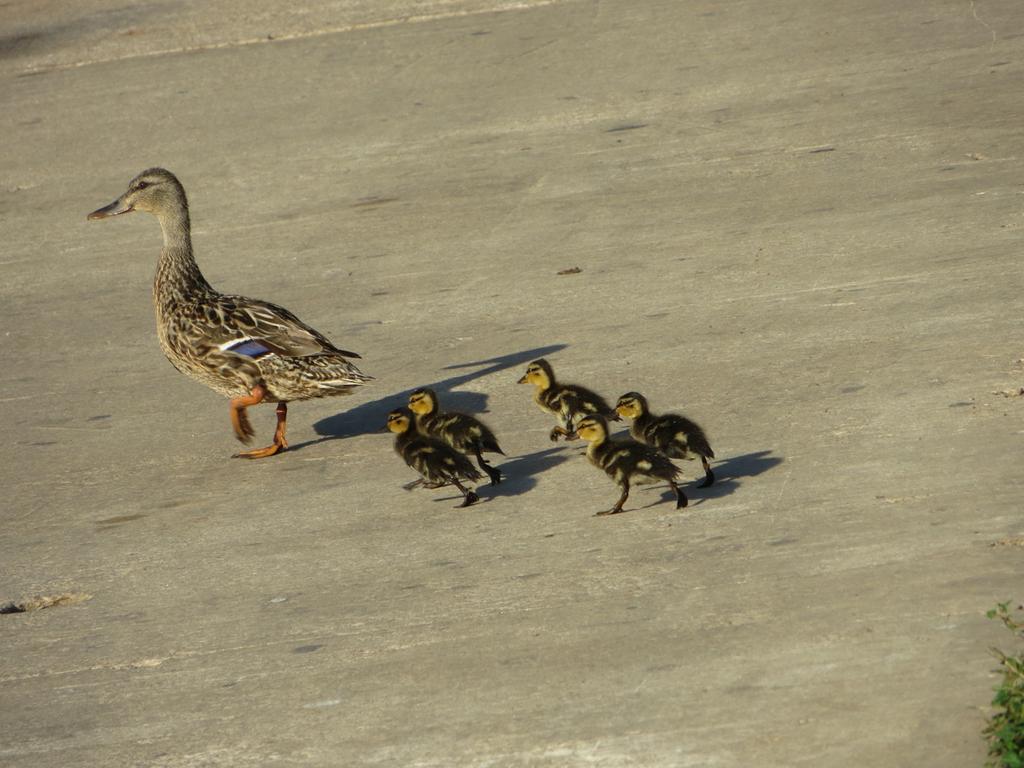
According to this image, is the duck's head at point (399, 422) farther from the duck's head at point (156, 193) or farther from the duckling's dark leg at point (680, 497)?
the duck's head at point (156, 193)

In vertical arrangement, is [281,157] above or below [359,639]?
above

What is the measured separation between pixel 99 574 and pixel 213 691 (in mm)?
1485

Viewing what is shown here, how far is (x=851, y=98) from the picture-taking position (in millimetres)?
13484

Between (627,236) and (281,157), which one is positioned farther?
(281,157)

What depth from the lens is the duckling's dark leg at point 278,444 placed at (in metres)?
8.25

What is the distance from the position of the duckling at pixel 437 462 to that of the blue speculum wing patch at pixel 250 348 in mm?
1141

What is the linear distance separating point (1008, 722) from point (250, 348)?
5005 millimetres

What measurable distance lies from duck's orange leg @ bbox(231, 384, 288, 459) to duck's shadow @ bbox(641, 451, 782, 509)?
2.11 m

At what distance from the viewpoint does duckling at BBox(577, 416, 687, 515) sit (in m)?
6.60

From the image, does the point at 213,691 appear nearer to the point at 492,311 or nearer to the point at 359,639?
the point at 359,639

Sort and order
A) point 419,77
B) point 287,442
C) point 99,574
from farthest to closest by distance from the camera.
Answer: point 419,77
point 287,442
point 99,574

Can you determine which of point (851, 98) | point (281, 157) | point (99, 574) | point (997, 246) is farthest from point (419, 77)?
point (99, 574)

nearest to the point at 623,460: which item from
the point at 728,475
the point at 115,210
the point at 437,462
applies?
the point at 728,475

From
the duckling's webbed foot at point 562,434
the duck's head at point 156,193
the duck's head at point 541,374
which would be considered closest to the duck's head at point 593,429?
the duckling's webbed foot at point 562,434
